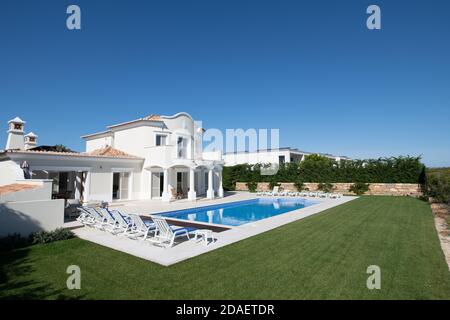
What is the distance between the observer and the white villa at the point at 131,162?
1966 centimetres

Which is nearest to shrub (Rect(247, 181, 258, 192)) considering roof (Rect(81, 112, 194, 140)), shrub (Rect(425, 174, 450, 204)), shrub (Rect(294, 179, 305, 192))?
shrub (Rect(294, 179, 305, 192))

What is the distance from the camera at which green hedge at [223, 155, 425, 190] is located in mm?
28547

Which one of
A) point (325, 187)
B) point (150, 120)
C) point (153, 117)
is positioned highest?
point (153, 117)

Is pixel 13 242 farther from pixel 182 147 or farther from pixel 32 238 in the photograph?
pixel 182 147

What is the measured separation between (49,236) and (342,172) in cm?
3017

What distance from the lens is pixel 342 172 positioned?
31.9 metres

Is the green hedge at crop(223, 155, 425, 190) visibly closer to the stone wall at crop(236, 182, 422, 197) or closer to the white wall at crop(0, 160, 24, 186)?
the stone wall at crop(236, 182, 422, 197)

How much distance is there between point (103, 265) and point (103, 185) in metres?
15.5

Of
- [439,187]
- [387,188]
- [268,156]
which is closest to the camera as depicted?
[439,187]

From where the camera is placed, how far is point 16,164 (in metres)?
16.2

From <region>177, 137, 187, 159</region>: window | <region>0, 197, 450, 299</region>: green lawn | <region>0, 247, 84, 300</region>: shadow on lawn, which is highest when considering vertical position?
<region>177, 137, 187, 159</region>: window

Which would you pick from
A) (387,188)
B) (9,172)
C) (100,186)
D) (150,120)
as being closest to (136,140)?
(150,120)

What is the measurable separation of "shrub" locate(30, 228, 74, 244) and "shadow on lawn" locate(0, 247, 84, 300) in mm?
1721
